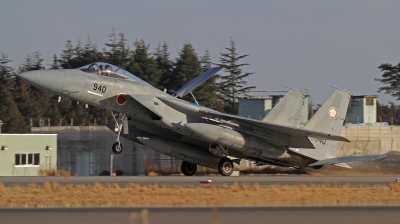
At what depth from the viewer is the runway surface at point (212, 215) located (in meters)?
8.74

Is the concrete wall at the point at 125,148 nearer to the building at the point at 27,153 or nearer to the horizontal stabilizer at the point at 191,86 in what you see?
the building at the point at 27,153

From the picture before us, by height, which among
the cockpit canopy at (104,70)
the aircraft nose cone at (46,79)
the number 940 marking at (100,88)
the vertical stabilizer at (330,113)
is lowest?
the vertical stabilizer at (330,113)

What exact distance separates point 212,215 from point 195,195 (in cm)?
450

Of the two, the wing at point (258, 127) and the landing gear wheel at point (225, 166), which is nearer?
the wing at point (258, 127)

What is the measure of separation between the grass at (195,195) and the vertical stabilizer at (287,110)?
7.06m

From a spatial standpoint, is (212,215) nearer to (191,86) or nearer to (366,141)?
(191,86)

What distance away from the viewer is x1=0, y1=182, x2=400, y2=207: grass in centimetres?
1206

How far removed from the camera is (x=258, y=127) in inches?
848

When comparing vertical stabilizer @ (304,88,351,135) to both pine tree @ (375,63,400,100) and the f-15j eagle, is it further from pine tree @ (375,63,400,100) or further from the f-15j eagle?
pine tree @ (375,63,400,100)

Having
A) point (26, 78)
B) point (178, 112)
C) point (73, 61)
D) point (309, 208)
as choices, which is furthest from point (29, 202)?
point (73, 61)

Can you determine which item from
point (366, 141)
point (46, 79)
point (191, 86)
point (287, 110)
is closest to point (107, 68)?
point (46, 79)

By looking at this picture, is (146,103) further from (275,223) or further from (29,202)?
(275,223)

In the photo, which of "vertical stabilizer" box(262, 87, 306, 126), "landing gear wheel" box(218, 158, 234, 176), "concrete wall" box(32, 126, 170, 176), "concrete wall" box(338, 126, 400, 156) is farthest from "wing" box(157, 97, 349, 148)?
"concrete wall" box(32, 126, 170, 176)

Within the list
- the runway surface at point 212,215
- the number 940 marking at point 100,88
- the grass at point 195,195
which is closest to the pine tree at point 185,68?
the number 940 marking at point 100,88
